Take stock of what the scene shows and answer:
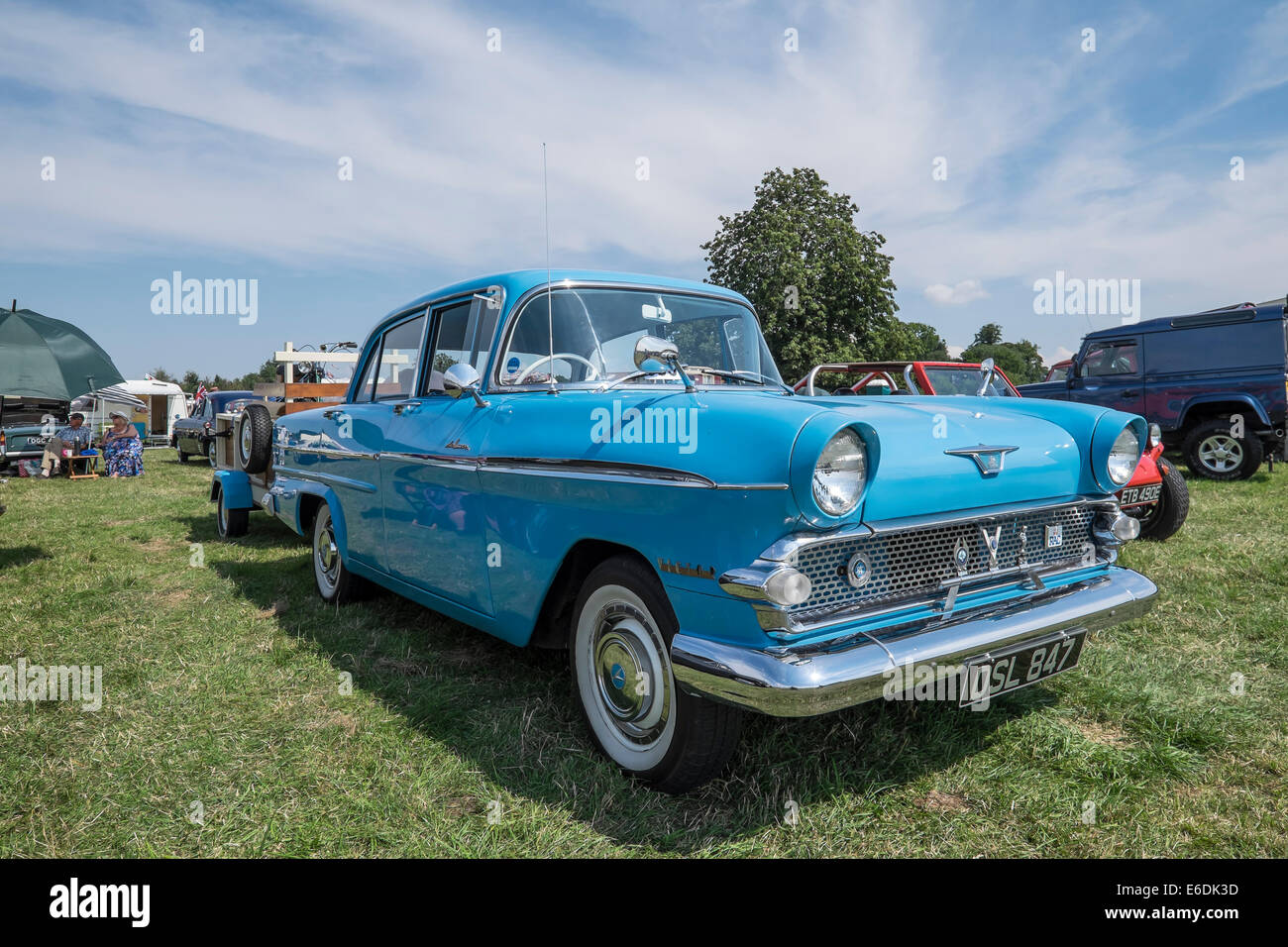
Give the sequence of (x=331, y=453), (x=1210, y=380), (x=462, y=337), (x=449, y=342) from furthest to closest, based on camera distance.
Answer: (x=1210, y=380), (x=331, y=453), (x=449, y=342), (x=462, y=337)

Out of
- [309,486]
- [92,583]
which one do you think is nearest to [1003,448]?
[309,486]

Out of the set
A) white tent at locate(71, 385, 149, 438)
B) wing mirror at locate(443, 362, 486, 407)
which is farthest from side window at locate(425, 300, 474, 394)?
white tent at locate(71, 385, 149, 438)

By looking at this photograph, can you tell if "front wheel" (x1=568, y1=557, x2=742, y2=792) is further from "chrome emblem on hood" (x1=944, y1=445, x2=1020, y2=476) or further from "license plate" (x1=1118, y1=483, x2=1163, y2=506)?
"license plate" (x1=1118, y1=483, x2=1163, y2=506)

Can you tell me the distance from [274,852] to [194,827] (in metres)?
0.32

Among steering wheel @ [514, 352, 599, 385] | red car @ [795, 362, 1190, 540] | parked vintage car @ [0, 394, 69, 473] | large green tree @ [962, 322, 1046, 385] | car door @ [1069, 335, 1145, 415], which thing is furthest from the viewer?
large green tree @ [962, 322, 1046, 385]

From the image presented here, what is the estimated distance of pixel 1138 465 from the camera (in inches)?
160

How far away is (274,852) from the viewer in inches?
84.9

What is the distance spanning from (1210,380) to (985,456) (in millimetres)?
10098

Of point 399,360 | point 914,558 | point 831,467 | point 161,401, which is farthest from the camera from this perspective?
point 161,401

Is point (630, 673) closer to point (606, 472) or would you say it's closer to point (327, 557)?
point (606, 472)

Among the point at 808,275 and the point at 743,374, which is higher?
the point at 808,275

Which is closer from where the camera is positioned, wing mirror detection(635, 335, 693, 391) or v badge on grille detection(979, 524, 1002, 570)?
v badge on grille detection(979, 524, 1002, 570)

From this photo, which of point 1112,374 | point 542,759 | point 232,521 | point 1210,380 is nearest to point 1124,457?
point 542,759

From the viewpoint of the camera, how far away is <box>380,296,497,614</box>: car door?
123 inches
